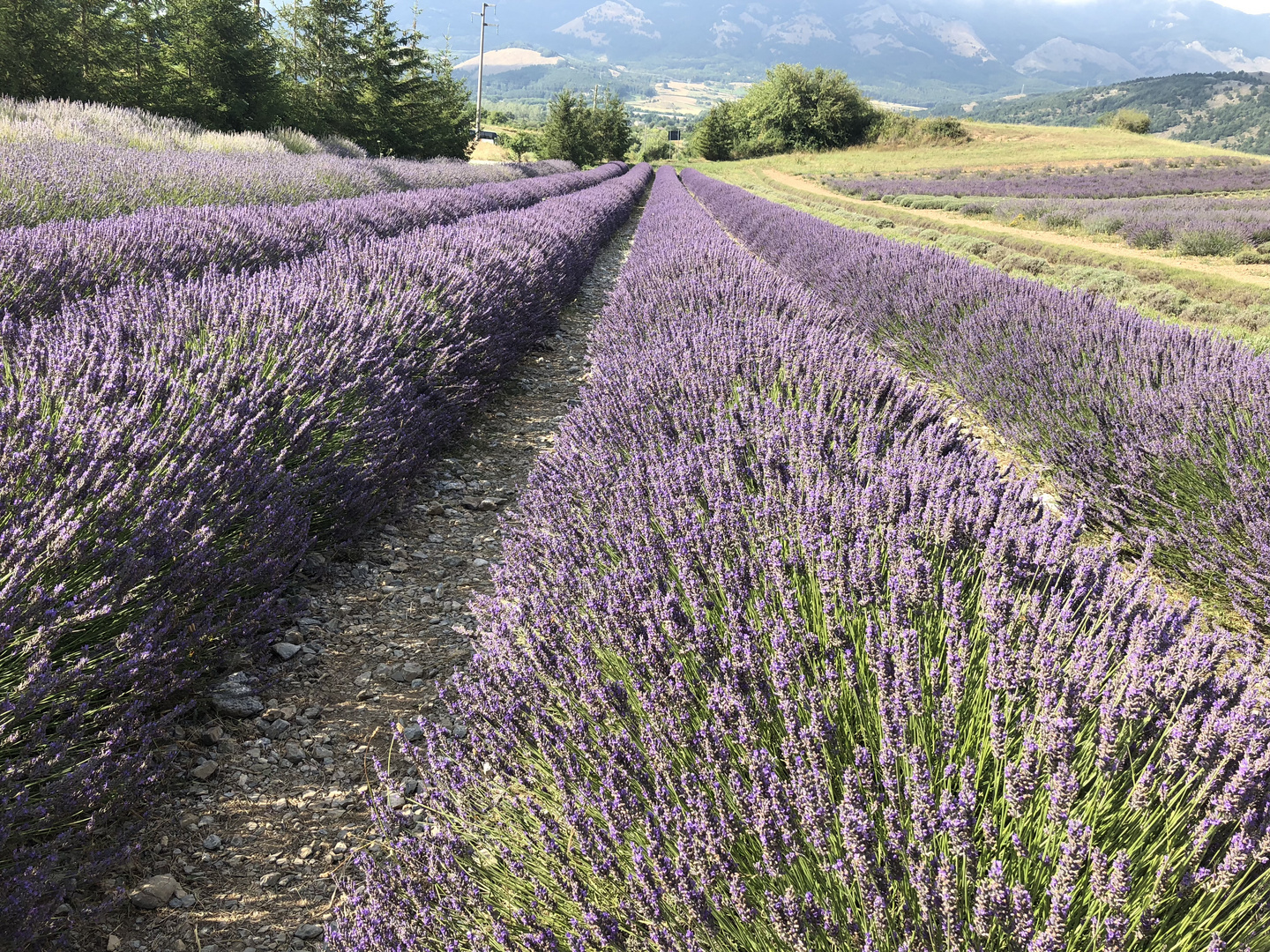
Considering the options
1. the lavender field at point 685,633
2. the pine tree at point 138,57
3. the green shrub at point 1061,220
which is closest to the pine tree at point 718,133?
the green shrub at point 1061,220

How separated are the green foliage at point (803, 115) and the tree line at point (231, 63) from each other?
39280mm

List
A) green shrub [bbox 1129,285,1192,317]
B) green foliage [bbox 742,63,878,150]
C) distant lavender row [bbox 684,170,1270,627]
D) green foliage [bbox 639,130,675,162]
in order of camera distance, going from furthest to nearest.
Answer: green foliage [bbox 639,130,675,162] → green foliage [bbox 742,63,878,150] → green shrub [bbox 1129,285,1192,317] → distant lavender row [bbox 684,170,1270,627]

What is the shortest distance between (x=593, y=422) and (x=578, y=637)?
159 centimetres

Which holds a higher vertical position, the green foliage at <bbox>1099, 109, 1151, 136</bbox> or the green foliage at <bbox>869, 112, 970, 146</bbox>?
the green foliage at <bbox>1099, 109, 1151, 136</bbox>

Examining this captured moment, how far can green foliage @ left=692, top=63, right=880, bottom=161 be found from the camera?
178ft

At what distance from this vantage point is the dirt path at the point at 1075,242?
11.9m

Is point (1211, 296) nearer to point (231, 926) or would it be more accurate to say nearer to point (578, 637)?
point (578, 637)

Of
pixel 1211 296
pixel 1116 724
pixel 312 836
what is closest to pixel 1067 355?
pixel 1116 724

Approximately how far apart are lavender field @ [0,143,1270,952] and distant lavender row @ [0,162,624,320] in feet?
0.15

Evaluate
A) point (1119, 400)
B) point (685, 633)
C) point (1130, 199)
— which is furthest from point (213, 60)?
point (1130, 199)

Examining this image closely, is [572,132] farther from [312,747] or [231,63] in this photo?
[312,747]

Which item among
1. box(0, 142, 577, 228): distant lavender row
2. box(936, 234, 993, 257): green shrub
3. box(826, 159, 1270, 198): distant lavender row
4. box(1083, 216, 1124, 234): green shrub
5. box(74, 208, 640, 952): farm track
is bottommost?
box(74, 208, 640, 952): farm track

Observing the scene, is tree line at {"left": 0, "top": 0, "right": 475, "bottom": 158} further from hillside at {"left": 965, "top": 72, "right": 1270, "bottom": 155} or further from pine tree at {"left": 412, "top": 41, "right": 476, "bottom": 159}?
hillside at {"left": 965, "top": 72, "right": 1270, "bottom": 155}

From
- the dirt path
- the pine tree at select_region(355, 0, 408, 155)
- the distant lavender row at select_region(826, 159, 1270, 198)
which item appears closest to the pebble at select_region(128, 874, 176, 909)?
the dirt path
